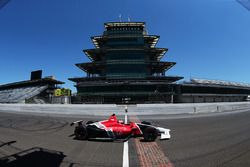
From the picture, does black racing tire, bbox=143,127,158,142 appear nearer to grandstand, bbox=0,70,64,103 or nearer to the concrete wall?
the concrete wall

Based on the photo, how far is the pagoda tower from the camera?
44.5 meters

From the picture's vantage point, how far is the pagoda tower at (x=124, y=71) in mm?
44531

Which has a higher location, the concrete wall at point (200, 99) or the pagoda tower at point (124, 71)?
the pagoda tower at point (124, 71)

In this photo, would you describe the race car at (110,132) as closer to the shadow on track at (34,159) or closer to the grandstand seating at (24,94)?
the shadow on track at (34,159)

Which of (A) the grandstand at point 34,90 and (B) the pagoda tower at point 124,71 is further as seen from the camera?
(A) the grandstand at point 34,90

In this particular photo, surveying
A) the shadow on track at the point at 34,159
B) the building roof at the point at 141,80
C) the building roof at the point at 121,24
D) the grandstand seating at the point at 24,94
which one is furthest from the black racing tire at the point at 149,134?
the building roof at the point at 121,24

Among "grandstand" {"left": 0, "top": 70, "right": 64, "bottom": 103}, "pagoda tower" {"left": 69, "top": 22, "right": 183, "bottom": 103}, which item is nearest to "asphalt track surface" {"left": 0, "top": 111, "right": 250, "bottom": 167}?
"pagoda tower" {"left": 69, "top": 22, "right": 183, "bottom": 103}

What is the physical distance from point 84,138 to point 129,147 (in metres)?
2.01

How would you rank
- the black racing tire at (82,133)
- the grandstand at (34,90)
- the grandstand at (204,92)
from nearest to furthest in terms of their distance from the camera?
the black racing tire at (82,133) < the grandstand at (204,92) < the grandstand at (34,90)

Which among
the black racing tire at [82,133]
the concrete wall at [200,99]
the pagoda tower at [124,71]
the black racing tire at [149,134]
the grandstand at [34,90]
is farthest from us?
the grandstand at [34,90]

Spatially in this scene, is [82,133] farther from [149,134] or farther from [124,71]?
[124,71]

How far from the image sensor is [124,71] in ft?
162

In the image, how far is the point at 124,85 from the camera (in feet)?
147

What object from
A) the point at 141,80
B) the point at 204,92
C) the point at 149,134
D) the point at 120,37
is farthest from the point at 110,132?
the point at 204,92
